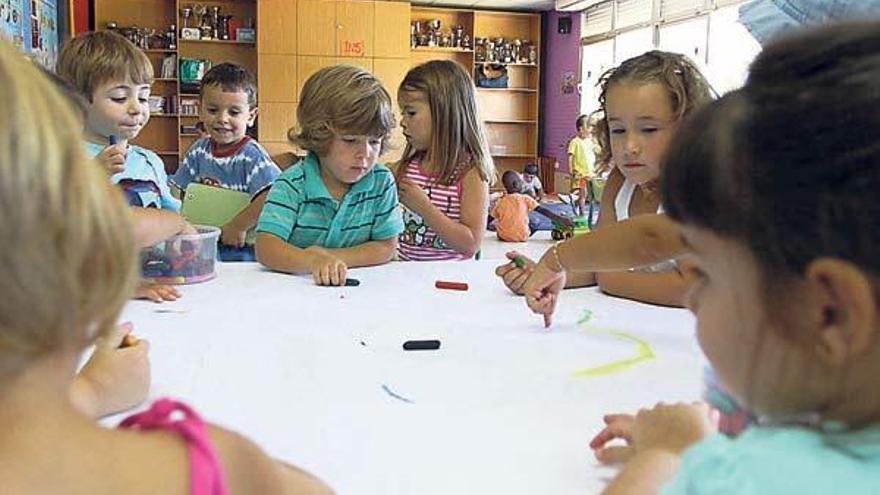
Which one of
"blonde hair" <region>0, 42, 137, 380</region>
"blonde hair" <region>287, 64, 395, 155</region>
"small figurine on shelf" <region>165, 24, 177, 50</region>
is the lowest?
"blonde hair" <region>0, 42, 137, 380</region>

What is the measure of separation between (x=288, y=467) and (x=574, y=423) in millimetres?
327

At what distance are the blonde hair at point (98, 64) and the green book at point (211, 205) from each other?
32 centimetres

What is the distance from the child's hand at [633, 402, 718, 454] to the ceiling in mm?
7257

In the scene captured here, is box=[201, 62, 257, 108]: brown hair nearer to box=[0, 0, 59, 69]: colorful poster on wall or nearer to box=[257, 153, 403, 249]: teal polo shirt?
box=[0, 0, 59, 69]: colorful poster on wall

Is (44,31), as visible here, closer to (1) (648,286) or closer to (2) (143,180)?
(2) (143,180)

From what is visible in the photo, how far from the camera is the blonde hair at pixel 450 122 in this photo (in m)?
2.19

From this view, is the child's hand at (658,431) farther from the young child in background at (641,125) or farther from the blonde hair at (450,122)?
the blonde hair at (450,122)

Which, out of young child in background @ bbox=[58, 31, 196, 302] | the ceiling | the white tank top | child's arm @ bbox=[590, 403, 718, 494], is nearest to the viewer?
child's arm @ bbox=[590, 403, 718, 494]

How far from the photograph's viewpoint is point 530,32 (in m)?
8.11

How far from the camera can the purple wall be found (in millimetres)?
7859

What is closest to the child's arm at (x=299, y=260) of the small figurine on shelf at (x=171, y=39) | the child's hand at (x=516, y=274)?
the child's hand at (x=516, y=274)

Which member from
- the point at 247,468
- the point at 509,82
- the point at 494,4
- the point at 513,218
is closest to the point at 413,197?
the point at 247,468

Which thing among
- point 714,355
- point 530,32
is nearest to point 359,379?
point 714,355

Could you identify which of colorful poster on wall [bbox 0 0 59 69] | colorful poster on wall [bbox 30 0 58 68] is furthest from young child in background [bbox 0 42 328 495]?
colorful poster on wall [bbox 30 0 58 68]
